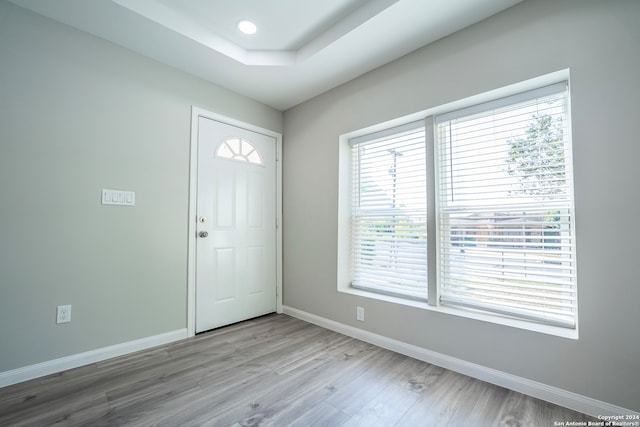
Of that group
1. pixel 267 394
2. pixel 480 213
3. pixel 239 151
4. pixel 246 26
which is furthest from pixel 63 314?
pixel 480 213

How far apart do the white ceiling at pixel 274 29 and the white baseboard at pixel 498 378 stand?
8.23 ft

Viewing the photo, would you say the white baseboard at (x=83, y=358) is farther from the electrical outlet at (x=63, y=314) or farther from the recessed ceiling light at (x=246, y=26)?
the recessed ceiling light at (x=246, y=26)

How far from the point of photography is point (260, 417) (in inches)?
60.6

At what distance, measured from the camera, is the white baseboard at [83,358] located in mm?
1832

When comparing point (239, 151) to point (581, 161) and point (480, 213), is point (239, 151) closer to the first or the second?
point (480, 213)

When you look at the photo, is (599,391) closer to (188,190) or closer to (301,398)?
(301,398)

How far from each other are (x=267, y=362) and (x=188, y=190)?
1751mm

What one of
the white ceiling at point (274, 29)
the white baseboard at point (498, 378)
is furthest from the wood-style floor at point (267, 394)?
the white ceiling at point (274, 29)

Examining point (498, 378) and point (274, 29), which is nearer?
point (498, 378)

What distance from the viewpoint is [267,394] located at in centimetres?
176

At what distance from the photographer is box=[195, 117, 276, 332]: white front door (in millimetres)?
2805

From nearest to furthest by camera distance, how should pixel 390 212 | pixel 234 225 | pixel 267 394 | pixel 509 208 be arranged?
pixel 267 394 → pixel 509 208 → pixel 390 212 → pixel 234 225

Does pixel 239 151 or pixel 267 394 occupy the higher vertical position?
pixel 239 151

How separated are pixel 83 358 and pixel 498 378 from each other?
3.02 meters
